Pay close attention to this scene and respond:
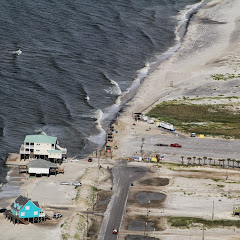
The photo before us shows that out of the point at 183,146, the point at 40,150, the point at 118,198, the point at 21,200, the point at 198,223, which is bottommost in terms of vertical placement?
the point at 21,200

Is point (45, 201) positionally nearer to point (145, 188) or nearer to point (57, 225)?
point (57, 225)

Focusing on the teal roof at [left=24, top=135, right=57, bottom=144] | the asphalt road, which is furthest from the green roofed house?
the asphalt road

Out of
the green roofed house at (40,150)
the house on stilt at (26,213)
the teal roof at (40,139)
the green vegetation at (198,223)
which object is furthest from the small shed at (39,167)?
the green vegetation at (198,223)

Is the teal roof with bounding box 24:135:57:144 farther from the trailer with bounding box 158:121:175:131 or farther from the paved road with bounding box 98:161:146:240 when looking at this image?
the trailer with bounding box 158:121:175:131

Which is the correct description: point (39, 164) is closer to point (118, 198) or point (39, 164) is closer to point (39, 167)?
point (39, 167)

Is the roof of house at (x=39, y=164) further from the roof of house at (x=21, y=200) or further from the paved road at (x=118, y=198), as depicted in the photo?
the roof of house at (x=21, y=200)

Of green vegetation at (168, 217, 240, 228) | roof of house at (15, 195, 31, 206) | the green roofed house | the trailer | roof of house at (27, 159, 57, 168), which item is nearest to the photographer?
green vegetation at (168, 217, 240, 228)

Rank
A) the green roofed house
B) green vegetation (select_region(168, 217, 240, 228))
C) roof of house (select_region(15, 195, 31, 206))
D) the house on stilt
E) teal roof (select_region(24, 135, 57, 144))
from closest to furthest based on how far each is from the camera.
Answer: the house on stilt
green vegetation (select_region(168, 217, 240, 228))
roof of house (select_region(15, 195, 31, 206))
the green roofed house
teal roof (select_region(24, 135, 57, 144))

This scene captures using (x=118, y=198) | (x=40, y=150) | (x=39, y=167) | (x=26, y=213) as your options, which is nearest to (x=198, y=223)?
(x=118, y=198)
